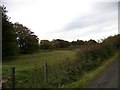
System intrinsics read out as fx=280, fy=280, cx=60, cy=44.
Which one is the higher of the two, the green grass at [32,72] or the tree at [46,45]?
the tree at [46,45]

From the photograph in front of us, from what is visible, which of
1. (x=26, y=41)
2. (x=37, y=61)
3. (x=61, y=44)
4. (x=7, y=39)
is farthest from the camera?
(x=61, y=44)

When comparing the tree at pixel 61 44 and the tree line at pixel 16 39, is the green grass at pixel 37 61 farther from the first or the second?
the tree at pixel 61 44

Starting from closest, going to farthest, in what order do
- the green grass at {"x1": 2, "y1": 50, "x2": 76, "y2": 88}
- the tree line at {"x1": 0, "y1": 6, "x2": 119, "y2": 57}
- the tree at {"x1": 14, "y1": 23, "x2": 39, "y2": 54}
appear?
the green grass at {"x1": 2, "y1": 50, "x2": 76, "y2": 88}, the tree line at {"x1": 0, "y1": 6, "x2": 119, "y2": 57}, the tree at {"x1": 14, "y1": 23, "x2": 39, "y2": 54}

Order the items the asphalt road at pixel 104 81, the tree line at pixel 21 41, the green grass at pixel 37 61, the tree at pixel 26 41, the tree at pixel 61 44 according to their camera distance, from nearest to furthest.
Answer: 1. the asphalt road at pixel 104 81
2. the green grass at pixel 37 61
3. the tree line at pixel 21 41
4. the tree at pixel 26 41
5. the tree at pixel 61 44

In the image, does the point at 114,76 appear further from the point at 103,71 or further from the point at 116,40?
the point at 116,40

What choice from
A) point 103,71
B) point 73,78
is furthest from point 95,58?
point 73,78

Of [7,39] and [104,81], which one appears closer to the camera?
[104,81]

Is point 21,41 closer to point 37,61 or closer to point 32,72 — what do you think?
point 37,61

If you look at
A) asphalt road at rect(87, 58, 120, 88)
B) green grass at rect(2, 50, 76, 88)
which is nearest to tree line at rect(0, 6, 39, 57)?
green grass at rect(2, 50, 76, 88)

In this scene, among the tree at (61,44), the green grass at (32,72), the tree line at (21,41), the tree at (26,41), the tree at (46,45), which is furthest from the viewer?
the tree at (46,45)

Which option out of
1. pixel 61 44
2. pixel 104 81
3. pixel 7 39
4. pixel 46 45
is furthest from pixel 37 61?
pixel 46 45

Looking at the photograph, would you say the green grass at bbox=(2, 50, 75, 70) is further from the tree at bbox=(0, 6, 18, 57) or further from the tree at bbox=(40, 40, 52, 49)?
the tree at bbox=(40, 40, 52, 49)

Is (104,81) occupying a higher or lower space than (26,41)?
lower

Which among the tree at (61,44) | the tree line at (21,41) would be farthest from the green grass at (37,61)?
the tree at (61,44)
